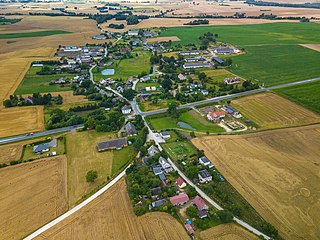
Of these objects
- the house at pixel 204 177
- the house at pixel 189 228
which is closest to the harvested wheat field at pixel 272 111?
the house at pixel 204 177

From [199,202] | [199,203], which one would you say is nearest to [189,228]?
[199,203]

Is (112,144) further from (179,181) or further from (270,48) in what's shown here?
(270,48)

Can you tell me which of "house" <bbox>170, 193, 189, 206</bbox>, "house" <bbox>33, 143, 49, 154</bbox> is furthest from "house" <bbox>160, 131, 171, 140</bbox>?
"house" <bbox>33, 143, 49, 154</bbox>

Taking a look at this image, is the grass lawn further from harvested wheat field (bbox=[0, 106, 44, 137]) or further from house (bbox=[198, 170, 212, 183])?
house (bbox=[198, 170, 212, 183])

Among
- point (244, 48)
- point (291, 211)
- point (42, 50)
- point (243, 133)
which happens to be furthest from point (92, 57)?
point (291, 211)

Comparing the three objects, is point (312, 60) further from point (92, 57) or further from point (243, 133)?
point (92, 57)

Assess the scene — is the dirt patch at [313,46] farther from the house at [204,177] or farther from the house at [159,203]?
the house at [159,203]
